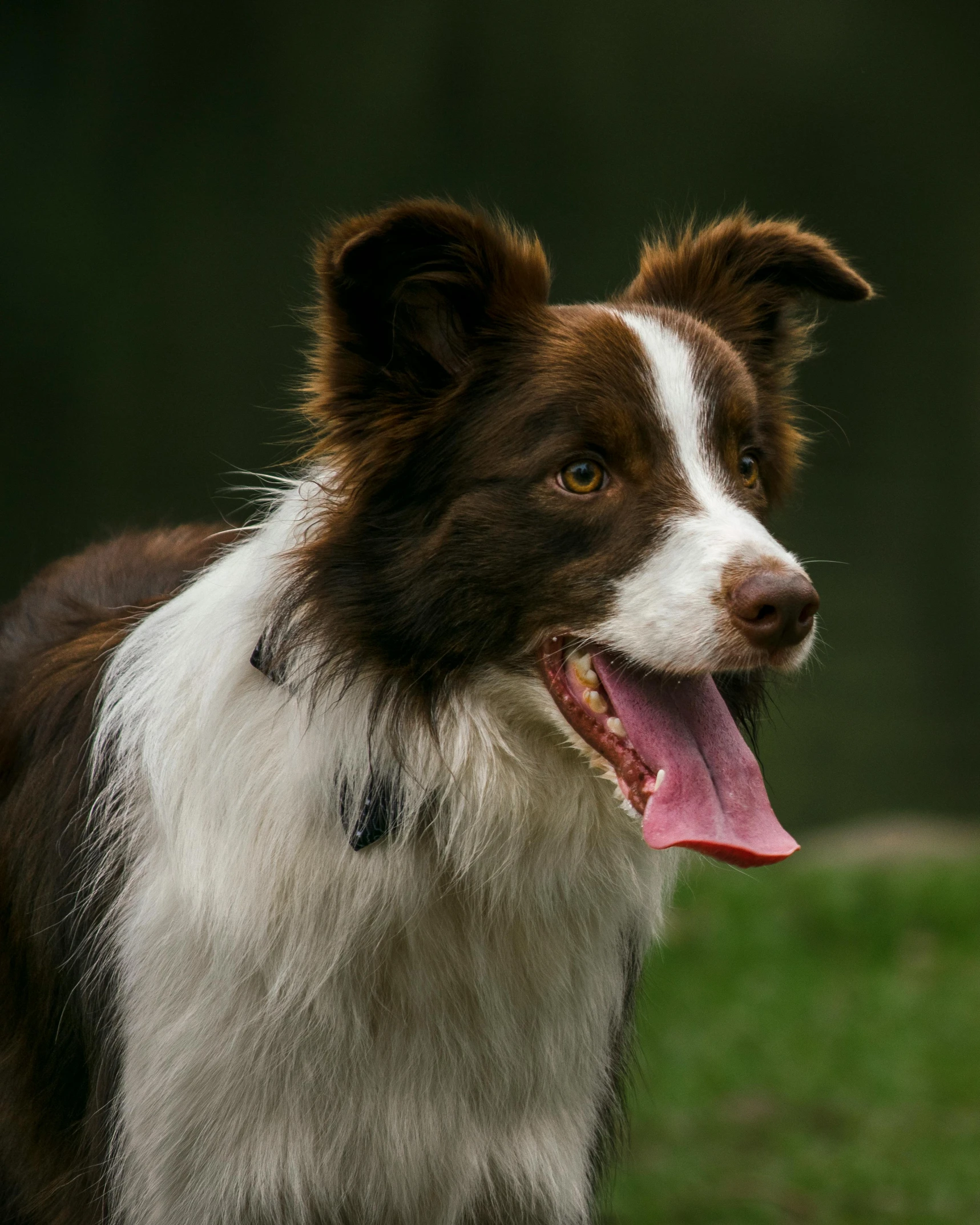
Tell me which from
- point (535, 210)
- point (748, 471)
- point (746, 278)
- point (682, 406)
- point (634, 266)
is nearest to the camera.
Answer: point (682, 406)

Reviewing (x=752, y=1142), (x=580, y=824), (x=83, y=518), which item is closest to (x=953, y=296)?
(x=83, y=518)

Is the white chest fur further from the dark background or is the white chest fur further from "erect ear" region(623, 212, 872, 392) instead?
the dark background

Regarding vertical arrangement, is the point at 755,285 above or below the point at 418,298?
below

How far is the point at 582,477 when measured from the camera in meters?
2.67

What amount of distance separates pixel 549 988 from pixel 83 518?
6.66 m

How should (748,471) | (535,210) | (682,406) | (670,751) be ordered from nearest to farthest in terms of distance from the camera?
1. (670,751)
2. (682,406)
3. (748,471)
4. (535,210)

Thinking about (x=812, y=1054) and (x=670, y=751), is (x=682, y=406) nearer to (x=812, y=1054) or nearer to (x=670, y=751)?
(x=670, y=751)

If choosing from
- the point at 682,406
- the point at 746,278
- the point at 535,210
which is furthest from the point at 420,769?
the point at 535,210

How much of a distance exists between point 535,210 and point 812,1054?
6.13 metres

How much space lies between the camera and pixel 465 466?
107 inches

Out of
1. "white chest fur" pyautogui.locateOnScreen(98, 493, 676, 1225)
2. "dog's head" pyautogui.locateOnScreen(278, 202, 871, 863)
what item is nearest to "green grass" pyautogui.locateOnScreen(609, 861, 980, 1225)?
"white chest fur" pyautogui.locateOnScreen(98, 493, 676, 1225)

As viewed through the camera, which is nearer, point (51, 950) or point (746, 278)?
point (51, 950)

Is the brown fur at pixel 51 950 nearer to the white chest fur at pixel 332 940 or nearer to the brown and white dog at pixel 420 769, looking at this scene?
the brown and white dog at pixel 420 769

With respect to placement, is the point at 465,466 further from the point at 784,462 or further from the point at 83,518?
the point at 83,518
